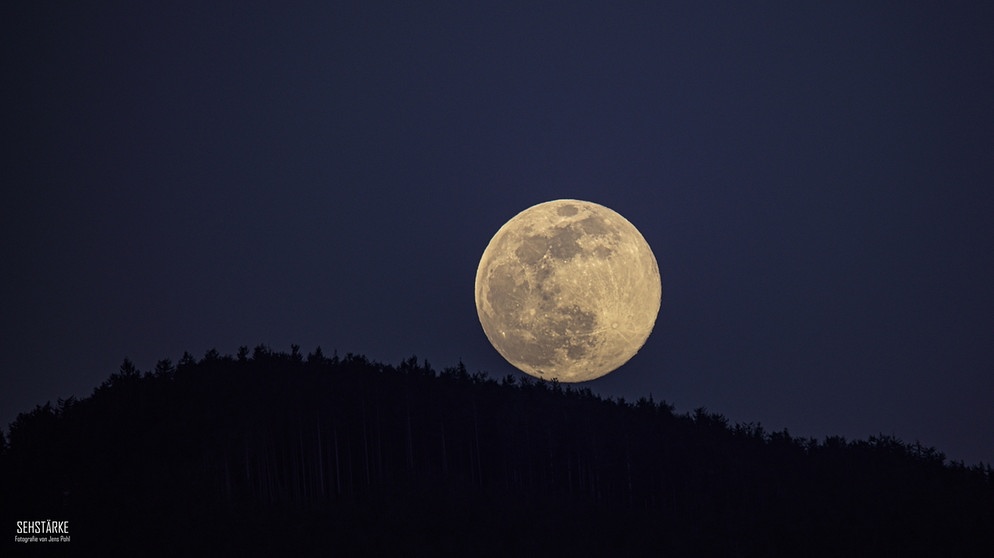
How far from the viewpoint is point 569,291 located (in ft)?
201

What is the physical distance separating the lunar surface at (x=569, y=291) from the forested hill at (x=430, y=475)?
15.1 metres

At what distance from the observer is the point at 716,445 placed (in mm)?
95125

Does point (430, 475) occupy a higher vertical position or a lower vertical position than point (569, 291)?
lower

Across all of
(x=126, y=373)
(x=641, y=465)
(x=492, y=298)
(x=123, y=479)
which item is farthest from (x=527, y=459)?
(x=126, y=373)

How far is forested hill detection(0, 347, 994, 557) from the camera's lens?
70.4 metres

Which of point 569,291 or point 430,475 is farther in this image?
point 430,475

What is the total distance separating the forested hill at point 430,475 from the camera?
70.4m

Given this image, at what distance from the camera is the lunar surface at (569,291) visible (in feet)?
201

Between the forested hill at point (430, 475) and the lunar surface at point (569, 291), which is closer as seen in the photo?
the lunar surface at point (569, 291)

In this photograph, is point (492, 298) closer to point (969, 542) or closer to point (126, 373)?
point (969, 542)

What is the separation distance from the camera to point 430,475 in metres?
78.4

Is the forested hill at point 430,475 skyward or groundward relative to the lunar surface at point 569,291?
groundward

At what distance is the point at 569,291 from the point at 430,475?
2415 centimetres

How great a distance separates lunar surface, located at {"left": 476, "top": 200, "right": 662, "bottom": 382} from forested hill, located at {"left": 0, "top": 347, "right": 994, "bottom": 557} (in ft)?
49.5
